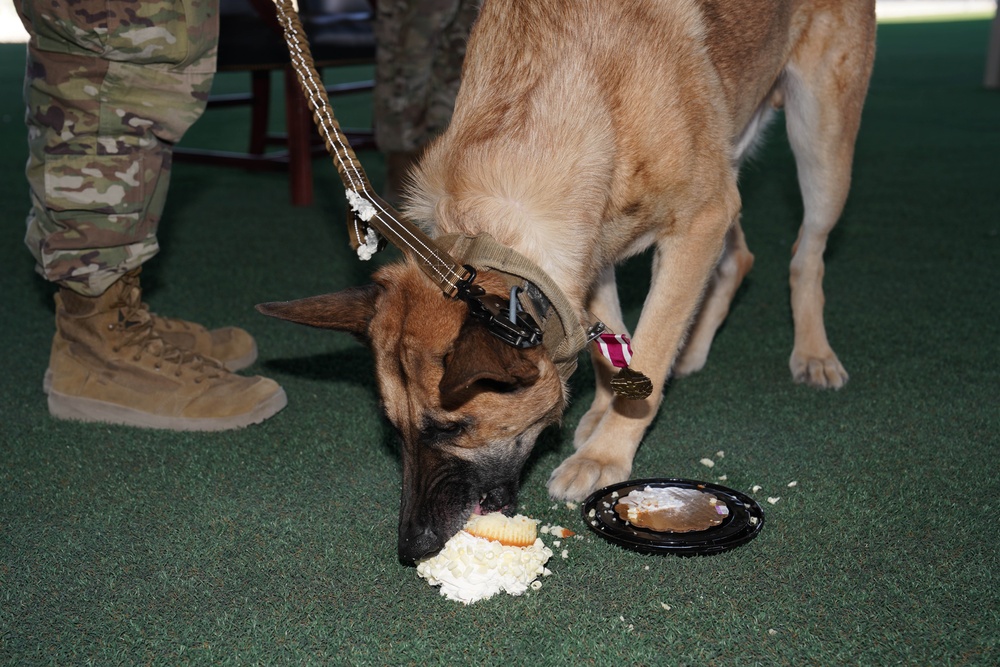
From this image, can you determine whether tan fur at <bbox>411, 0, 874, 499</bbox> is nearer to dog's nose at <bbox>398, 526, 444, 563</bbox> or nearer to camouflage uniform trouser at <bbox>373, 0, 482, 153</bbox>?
dog's nose at <bbox>398, 526, 444, 563</bbox>

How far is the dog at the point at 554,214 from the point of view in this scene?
1.88 meters

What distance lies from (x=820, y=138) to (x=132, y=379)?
2331 mm

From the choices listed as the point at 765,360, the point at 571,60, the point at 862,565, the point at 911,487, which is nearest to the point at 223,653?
the point at 862,565

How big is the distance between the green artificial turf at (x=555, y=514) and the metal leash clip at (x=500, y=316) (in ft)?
1.72

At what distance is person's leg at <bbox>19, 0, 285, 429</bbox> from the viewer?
2.44 metres

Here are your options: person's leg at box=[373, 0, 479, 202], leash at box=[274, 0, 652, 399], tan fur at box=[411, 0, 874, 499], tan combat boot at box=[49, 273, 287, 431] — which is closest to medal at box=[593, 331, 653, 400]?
leash at box=[274, 0, 652, 399]

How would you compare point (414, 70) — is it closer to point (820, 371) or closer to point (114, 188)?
point (114, 188)

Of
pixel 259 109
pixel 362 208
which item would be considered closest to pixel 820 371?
pixel 362 208

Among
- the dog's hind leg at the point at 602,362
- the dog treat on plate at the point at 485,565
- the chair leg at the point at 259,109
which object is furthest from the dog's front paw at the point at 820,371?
the chair leg at the point at 259,109

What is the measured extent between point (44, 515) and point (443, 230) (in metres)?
1.16

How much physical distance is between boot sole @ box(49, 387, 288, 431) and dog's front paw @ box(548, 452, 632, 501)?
36.3 inches

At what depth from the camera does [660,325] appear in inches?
94.2

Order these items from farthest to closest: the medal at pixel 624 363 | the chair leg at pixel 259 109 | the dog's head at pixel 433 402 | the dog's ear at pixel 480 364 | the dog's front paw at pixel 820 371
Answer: the chair leg at pixel 259 109 < the dog's front paw at pixel 820 371 < the medal at pixel 624 363 < the dog's head at pixel 433 402 < the dog's ear at pixel 480 364

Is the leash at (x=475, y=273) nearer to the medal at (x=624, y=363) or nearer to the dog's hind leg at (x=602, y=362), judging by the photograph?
the medal at (x=624, y=363)
